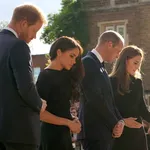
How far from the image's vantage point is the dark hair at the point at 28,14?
3.84 metres

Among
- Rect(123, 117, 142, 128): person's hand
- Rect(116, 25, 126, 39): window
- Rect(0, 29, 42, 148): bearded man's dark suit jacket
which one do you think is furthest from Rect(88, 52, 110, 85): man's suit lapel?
Rect(116, 25, 126, 39): window

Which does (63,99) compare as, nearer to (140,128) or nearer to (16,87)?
(16,87)

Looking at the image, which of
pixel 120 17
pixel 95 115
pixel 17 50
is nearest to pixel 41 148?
pixel 95 115

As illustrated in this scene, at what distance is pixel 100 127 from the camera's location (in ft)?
16.2

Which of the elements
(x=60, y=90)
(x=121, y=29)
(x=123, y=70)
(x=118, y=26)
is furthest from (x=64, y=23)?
(x=60, y=90)

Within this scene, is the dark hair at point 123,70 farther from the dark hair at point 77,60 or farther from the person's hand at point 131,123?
the dark hair at point 77,60

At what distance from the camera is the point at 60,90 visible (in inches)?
174

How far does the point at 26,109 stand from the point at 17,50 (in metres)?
0.46

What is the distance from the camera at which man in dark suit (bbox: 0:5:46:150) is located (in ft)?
11.9

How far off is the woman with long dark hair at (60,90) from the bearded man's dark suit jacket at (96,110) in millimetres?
338

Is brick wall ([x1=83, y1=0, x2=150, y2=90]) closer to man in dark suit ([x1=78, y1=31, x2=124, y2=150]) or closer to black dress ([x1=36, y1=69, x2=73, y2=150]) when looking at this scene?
man in dark suit ([x1=78, y1=31, x2=124, y2=150])

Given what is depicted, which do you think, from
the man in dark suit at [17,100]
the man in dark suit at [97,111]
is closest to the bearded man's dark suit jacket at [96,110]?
the man in dark suit at [97,111]

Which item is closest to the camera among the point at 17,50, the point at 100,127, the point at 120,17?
the point at 17,50

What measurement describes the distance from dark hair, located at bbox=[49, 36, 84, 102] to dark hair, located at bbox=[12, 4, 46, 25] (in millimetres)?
670
